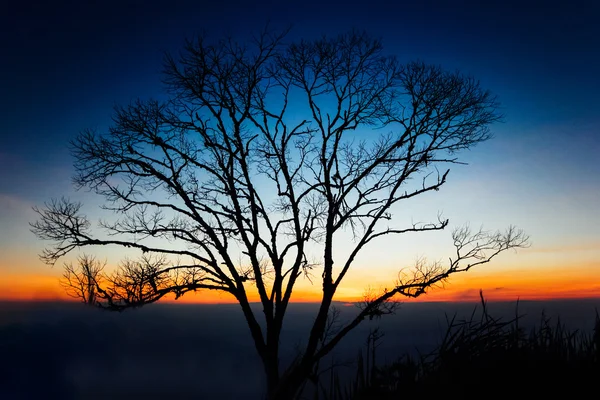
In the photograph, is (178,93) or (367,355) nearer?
(367,355)

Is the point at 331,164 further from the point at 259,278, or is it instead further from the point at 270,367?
the point at 270,367

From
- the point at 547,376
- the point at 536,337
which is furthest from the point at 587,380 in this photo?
the point at 536,337

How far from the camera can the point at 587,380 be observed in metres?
2.74

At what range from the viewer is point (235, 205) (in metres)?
15.3

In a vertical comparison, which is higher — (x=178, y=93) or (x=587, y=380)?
(x=178, y=93)

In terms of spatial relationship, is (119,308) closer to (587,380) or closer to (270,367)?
(270,367)

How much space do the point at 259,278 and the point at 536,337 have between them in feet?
41.8

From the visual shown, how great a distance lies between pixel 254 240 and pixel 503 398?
43.1 feet

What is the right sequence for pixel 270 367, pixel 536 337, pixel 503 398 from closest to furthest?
pixel 503 398
pixel 536 337
pixel 270 367

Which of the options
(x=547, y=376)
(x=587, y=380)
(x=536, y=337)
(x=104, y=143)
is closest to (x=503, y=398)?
(x=547, y=376)

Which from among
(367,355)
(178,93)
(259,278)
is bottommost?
(367,355)

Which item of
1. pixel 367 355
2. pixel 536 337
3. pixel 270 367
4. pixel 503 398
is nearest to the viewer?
pixel 503 398

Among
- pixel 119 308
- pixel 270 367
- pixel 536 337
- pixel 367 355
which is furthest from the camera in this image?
pixel 270 367

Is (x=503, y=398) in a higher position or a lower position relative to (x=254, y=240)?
lower
